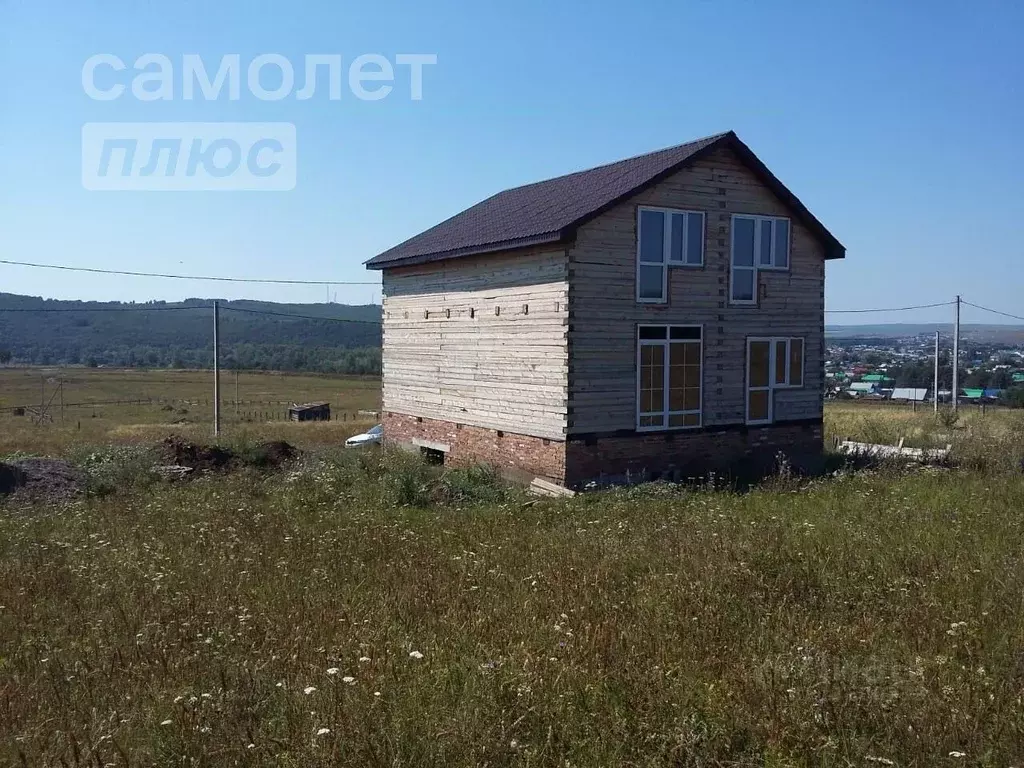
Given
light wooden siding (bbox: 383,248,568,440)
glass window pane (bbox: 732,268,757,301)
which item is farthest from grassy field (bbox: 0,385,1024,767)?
glass window pane (bbox: 732,268,757,301)

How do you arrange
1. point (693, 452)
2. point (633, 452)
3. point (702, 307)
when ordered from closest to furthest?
point (633, 452) < point (693, 452) < point (702, 307)

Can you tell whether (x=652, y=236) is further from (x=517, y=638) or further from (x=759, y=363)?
(x=517, y=638)

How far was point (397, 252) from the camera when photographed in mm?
22000

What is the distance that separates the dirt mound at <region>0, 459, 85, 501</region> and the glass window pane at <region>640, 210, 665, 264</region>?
1140cm

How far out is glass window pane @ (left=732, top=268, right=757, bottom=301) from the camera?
59.7ft

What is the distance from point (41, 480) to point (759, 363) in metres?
14.5

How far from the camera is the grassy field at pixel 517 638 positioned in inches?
180

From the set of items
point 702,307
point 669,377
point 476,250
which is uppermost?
point 476,250

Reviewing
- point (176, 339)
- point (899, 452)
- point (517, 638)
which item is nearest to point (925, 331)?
point (176, 339)

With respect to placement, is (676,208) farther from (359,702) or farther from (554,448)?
(359,702)

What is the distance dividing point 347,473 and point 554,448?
391 centimetres

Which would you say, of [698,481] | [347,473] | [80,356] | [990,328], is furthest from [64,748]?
[990,328]

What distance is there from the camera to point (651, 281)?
55.9 ft

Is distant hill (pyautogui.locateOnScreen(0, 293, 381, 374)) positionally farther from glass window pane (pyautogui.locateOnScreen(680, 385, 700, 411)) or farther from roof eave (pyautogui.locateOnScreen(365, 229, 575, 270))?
glass window pane (pyautogui.locateOnScreen(680, 385, 700, 411))
